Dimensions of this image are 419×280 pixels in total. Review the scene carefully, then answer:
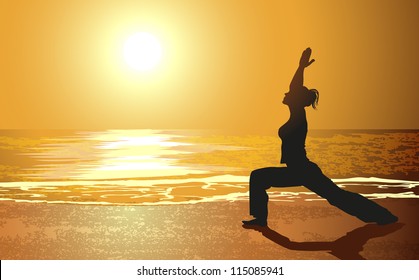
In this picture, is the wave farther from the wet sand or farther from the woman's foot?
the woman's foot

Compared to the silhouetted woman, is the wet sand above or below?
below

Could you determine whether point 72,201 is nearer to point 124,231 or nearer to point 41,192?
point 41,192

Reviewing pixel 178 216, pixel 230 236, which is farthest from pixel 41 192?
pixel 230 236

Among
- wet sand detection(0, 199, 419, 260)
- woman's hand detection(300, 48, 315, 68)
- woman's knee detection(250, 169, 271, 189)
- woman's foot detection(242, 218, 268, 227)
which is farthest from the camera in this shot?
woman's foot detection(242, 218, 268, 227)

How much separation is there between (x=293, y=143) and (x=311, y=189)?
2.16 feet

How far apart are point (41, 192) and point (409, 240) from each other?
812 cm

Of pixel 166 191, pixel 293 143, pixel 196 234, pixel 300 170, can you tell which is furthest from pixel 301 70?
pixel 166 191

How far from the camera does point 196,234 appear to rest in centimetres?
902

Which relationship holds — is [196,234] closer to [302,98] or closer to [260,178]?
[260,178]

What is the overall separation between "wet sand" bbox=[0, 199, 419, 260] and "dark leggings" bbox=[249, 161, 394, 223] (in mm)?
226

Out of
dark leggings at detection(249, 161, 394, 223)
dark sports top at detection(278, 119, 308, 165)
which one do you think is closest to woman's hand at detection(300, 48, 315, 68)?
dark sports top at detection(278, 119, 308, 165)

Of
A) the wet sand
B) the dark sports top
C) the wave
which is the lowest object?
the wave

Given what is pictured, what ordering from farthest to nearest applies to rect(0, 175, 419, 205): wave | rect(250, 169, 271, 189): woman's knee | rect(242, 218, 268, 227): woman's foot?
1. rect(0, 175, 419, 205): wave
2. rect(242, 218, 268, 227): woman's foot
3. rect(250, 169, 271, 189): woman's knee

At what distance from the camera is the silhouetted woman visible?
9000mm
